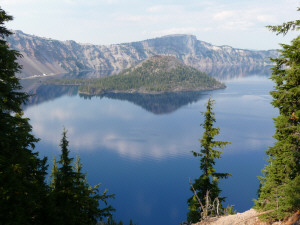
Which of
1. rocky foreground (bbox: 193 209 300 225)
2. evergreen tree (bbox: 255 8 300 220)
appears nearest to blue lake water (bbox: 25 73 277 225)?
rocky foreground (bbox: 193 209 300 225)

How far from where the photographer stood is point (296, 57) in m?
14.5

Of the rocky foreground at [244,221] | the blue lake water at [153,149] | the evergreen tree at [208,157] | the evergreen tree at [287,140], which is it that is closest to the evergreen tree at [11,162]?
the rocky foreground at [244,221]

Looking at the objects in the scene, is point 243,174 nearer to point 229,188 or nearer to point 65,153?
point 229,188

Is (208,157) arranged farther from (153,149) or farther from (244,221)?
(153,149)

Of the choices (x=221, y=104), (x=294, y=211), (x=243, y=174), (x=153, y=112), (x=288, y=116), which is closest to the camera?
(x=294, y=211)

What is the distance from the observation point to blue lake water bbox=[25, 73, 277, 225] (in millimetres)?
65188

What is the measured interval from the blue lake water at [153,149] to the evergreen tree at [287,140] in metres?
45.3

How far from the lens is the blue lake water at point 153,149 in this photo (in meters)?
65.2

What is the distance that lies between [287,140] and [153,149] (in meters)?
88.9

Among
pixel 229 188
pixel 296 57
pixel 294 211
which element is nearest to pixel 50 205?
pixel 294 211

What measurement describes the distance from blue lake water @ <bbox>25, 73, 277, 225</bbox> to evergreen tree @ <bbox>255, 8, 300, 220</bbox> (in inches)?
1782

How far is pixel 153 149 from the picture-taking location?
103 m

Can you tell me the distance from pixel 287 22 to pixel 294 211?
38.3 ft

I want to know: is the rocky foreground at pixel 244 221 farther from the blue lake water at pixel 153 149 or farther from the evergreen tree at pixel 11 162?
the blue lake water at pixel 153 149
